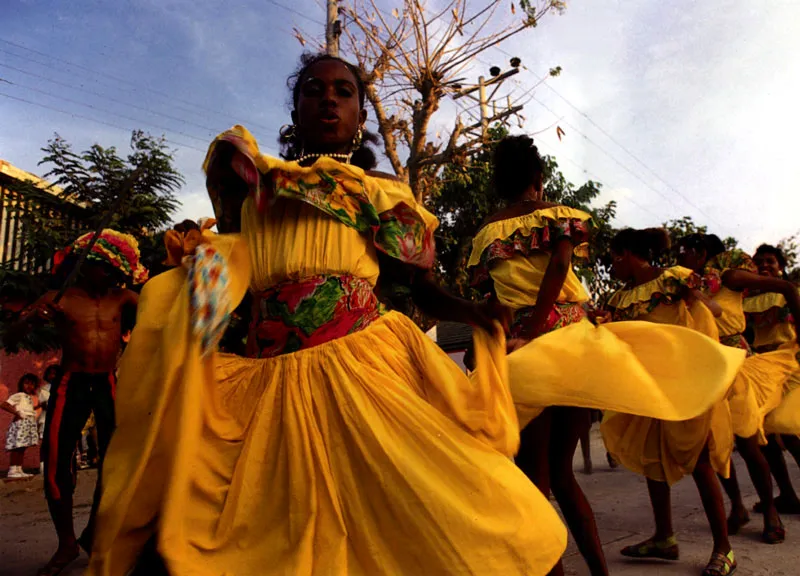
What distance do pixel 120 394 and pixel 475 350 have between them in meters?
1.00

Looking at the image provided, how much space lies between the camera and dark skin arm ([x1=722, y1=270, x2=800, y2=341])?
4.37 metres

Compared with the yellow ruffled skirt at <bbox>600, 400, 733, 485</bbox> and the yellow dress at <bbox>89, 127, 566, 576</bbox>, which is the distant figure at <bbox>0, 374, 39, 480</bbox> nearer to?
the yellow ruffled skirt at <bbox>600, 400, 733, 485</bbox>

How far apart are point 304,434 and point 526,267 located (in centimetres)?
167

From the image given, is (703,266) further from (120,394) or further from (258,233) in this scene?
(120,394)

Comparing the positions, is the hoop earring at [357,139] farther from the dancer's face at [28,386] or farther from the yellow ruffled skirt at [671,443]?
the dancer's face at [28,386]

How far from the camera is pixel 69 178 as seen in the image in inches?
352

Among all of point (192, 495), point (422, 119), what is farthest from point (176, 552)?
point (422, 119)

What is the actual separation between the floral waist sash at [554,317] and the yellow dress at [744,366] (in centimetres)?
185

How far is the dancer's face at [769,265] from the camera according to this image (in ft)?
17.8

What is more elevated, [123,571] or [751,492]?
[123,571]

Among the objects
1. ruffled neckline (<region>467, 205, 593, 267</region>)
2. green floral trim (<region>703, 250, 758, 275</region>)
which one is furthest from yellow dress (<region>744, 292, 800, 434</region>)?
ruffled neckline (<region>467, 205, 593, 267</region>)

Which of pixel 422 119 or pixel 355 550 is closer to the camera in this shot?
pixel 355 550

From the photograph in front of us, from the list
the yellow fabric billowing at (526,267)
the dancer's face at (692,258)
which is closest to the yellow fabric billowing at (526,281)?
the yellow fabric billowing at (526,267)

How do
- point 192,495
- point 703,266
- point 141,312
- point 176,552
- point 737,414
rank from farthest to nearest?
point 703,266 → point 737,414 → point 141,312 → point 192,495 → point 176,552
